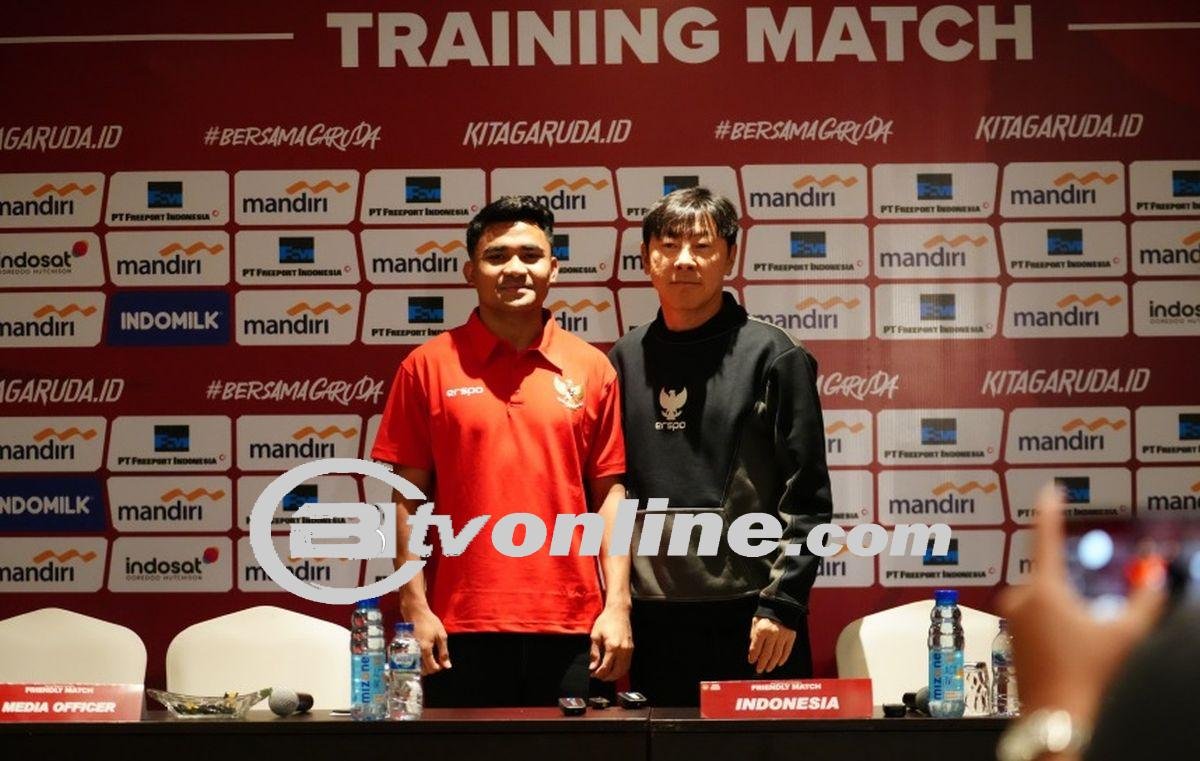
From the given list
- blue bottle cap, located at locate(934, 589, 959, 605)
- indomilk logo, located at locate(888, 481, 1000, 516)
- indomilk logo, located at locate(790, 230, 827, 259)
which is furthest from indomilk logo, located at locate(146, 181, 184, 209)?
blue bottle cap, located at locate(934, 589, 959, 605)

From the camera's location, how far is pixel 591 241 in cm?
398

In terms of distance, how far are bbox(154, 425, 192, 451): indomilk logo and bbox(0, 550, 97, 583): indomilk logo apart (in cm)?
40

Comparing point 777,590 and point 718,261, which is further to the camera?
point 718,261

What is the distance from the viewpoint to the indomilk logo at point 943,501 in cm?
396

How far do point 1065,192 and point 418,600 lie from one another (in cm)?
236

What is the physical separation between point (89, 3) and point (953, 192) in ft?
9.13

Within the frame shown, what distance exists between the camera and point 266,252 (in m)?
4.02

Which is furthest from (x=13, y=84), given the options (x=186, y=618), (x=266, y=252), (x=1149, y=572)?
(x=1149, y=572)

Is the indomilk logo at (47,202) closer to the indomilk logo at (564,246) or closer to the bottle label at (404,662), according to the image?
the indomilk logo at (564,246)

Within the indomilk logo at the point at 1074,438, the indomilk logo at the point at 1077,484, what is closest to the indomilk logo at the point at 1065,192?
the indomilk logo at the point at 1074,438

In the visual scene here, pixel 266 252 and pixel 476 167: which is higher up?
pixel 476 167

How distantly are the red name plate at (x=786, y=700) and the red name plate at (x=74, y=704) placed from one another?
104 centimetres

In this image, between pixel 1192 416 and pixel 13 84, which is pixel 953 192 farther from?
pixel 13 84

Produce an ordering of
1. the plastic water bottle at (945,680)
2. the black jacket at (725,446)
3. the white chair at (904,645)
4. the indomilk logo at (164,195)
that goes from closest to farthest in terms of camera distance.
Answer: the plastic water bottle at (945,680), the black jacket at (725,446), the white chair at (904,645), the indomilk logo at (164,195)
